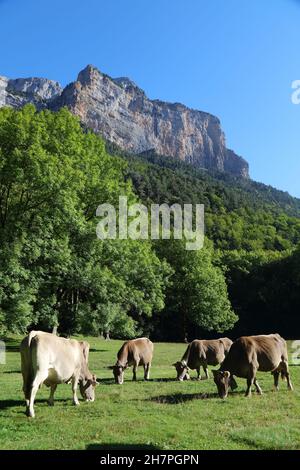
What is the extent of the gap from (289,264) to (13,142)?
2168 inches

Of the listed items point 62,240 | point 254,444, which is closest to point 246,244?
point 62,240

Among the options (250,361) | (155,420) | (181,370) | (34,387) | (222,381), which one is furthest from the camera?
(181,370)

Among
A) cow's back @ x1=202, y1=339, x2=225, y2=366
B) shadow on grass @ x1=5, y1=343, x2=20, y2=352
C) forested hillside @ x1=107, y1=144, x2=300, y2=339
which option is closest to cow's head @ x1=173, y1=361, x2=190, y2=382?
cow's back @ x1=202, y1=339, x2=225, y2=366

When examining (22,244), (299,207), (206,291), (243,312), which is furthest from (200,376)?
(299,207)

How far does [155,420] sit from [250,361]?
15.5ft

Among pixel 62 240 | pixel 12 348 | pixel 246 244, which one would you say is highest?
pixel 246 244

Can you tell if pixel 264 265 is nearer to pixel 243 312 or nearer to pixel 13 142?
pixel 243 312

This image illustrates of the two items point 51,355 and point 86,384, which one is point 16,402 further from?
point 51,355

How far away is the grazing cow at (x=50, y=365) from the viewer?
11.5 m

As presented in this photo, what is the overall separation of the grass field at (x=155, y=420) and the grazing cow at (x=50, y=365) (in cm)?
57

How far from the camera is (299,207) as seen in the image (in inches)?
7151

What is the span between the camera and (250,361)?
14188mm

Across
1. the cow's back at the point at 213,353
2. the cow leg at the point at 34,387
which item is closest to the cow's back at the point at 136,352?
the cow's back at the point at 213,353

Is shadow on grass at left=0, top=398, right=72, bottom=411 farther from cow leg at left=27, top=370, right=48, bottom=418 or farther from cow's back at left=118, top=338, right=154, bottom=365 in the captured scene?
cow's back at left=118, top=338, right=154, bottom=365
